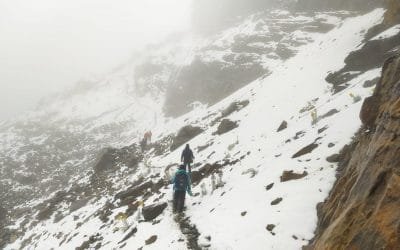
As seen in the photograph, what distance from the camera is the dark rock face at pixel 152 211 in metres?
14.0

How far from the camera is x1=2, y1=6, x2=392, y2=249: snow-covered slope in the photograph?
9.67 m

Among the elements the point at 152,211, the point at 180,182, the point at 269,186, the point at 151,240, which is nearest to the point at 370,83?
the point at 269,186

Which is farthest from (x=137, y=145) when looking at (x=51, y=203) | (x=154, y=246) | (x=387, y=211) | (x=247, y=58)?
(x=387, y=211)

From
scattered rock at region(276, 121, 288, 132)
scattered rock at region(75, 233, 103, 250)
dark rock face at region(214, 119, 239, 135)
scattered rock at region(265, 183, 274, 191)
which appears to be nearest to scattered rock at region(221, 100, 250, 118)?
dark rock face at region(214, 119, 239, 135)

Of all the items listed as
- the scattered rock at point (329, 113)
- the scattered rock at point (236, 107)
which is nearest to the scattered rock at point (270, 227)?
the scattered rock at point (329, 113)

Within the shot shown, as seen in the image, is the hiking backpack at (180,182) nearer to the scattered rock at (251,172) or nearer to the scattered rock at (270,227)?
the scattered rock at (251,172)

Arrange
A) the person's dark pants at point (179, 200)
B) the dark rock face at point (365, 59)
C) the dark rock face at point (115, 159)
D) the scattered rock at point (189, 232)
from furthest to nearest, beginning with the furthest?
the dark rock face at point (115, 159), the dark rock face at point (365, 59), the person's dark pants at point (179, 200), the scattered rock at point (189, 232)

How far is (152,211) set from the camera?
557 inches

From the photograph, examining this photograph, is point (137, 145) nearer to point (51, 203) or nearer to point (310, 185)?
point (51, 203)

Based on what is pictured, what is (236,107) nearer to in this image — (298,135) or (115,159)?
(115,159)

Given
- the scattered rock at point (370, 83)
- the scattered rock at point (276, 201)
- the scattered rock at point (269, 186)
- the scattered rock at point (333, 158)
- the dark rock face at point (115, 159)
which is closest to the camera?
the scattered rock at point (276, 201)

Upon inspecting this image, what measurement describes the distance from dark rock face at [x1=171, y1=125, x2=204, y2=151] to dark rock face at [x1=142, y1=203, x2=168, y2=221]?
1303 centimetres

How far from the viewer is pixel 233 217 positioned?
1075cm

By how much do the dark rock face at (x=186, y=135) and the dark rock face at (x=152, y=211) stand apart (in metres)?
13.0
